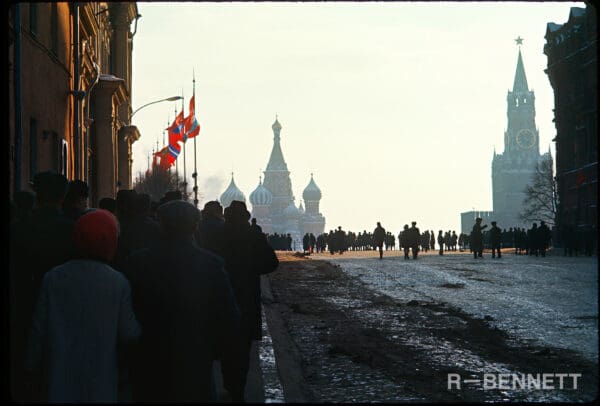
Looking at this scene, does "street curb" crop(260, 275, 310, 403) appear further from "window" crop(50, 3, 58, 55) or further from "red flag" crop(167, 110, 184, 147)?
"red flag" crop(167, 110, 184, 147)

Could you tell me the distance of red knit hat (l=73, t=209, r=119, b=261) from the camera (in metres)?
6.11

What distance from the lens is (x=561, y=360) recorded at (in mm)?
12000

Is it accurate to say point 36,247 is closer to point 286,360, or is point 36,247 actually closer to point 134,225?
point 134,225

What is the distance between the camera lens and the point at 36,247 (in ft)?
23.8

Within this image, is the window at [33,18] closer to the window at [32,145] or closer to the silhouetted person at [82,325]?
the window at [32,145]

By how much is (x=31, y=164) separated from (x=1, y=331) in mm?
14764

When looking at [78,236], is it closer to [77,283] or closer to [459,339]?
[77,283]

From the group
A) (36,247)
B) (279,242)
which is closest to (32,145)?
(36,247)

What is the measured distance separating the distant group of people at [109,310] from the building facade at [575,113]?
1893 inches

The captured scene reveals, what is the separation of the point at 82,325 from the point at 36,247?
144 centimetres

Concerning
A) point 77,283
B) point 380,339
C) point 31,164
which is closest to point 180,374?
point 77,283

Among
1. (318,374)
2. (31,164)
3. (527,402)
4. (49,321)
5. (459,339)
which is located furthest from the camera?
(31,164)

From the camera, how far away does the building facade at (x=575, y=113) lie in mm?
54781

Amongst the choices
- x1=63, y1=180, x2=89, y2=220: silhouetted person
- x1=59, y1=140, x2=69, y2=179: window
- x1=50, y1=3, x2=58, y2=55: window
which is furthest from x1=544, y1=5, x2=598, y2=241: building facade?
x1=63, y1=180, x2=89, y2=220: silhouetted person
